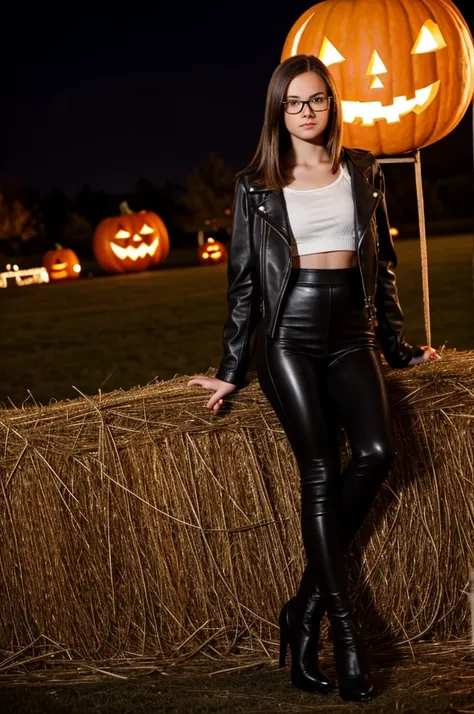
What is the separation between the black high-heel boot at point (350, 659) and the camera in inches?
104

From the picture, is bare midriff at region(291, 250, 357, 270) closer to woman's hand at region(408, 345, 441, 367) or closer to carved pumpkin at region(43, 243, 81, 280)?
woman's hand at region(408, 345, 441, 367)

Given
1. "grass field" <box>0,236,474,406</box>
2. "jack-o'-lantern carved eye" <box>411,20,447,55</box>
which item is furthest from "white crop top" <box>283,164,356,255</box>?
"grass field" <box>0,236,474,406</box>

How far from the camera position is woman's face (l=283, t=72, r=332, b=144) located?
2.83m

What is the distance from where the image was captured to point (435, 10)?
445 cm

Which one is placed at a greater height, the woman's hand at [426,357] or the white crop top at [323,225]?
the white crop top at [323,225]

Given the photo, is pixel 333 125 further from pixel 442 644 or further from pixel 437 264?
pixel 437 264

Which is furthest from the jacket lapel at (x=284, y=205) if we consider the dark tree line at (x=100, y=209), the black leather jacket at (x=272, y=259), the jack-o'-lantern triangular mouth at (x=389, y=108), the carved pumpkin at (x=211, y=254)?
the dark tree line at (x=100, y=209)

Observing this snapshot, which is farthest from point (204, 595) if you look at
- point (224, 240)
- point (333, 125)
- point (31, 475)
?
point (224, 240)

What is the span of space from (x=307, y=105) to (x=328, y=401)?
81 centimetres

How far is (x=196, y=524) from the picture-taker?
3158 mm

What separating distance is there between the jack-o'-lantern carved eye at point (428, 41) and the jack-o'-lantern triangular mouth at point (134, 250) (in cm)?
1165

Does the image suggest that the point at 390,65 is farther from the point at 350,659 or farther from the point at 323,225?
the point at 350,659

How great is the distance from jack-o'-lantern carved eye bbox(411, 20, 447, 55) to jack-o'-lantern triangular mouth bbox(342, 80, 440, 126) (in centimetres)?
15

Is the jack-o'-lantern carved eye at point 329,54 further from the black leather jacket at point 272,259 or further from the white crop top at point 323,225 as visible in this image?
the white crop top at point 323,225
